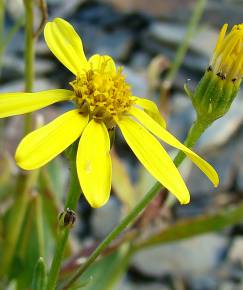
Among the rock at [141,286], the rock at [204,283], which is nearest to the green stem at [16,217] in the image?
the rock at [141,286]

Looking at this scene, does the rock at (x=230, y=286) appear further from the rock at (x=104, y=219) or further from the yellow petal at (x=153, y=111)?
the yellow petal at (x=153, y=111)

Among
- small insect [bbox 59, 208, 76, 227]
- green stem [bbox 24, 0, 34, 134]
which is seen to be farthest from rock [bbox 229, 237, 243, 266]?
small insect [bbox 59, 208, 76, 227]

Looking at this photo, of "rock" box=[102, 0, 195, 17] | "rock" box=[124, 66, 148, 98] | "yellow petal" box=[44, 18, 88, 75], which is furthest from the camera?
"rock" box=[102, 0, 195, 17]

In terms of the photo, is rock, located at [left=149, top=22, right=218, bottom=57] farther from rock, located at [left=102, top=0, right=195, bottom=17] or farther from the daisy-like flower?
the daisy-like flower

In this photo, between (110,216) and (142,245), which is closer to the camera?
(142,245)

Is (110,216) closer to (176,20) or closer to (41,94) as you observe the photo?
(41,94)

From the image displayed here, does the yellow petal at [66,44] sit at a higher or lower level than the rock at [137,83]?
higher

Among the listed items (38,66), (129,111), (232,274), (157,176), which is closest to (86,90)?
(129,111)
